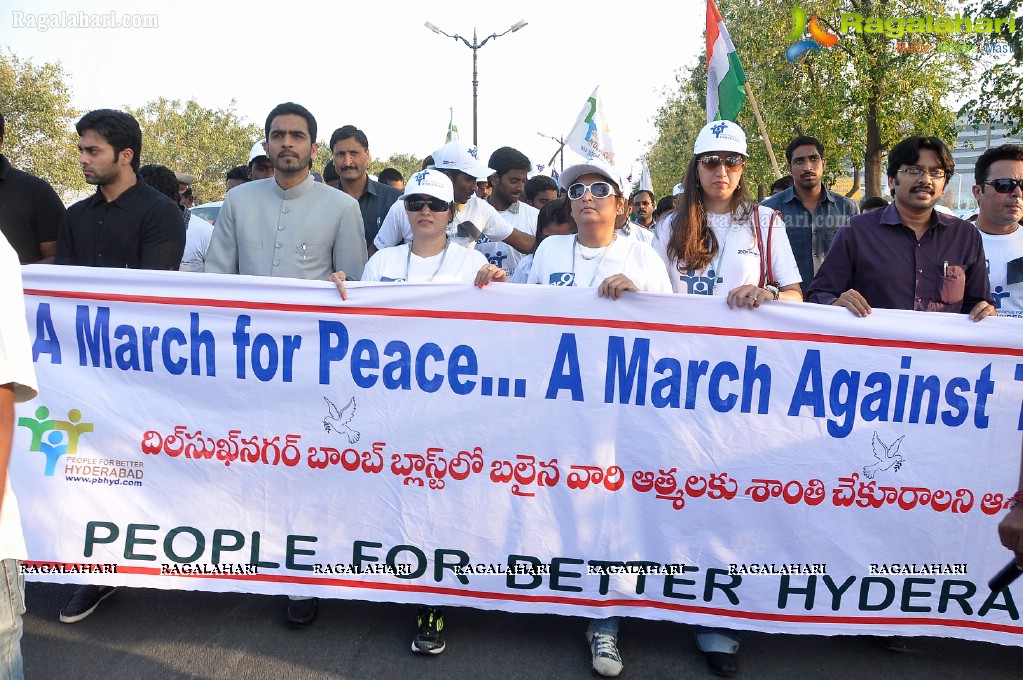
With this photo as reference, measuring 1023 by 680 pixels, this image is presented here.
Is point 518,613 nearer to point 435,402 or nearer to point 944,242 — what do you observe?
point 435,402

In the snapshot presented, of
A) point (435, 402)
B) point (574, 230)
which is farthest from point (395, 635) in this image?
point (574, 230)

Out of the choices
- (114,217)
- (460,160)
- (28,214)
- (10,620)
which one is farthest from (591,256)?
(28,214)

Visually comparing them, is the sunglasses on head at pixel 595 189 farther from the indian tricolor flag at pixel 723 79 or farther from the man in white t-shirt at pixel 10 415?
the indian tricolor flag at pixel 723 79

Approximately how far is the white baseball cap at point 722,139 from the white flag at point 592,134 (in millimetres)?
2022

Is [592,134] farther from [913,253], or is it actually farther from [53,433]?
[53,433]

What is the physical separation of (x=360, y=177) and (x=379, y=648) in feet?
10.4

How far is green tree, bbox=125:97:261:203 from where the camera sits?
166 ft

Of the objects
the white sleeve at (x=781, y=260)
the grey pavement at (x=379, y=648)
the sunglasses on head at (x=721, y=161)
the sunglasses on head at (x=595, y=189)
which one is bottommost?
the grey pavement at (x=379, y=648)

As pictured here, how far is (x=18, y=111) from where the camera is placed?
1361 inches

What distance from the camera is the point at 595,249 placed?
12.6 ft

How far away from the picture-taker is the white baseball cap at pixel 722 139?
3.99 m

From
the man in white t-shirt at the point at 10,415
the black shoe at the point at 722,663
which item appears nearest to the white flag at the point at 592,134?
the black shoe at the point at 722,663

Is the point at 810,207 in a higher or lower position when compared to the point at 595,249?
higher

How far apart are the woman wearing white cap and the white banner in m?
0.48
